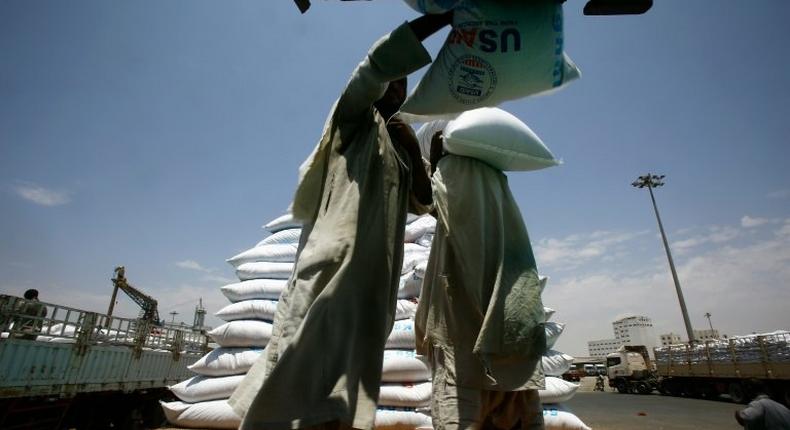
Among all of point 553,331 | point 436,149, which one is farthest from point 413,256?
point 436,149

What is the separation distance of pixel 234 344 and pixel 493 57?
3.85 metres

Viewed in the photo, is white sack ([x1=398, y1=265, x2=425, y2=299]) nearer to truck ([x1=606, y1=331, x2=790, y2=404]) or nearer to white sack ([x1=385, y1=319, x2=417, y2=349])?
white sack ([x1=385, y1=319, x2=417, y2=349])

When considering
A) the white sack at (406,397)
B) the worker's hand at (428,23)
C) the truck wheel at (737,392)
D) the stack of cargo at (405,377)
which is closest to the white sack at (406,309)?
the stack of cargo at (405,377)

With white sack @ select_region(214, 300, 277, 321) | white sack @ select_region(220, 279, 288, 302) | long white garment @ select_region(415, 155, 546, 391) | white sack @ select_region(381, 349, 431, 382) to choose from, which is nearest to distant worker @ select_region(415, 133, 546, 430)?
long white garment @ select_region(415, 155, 546, 391)

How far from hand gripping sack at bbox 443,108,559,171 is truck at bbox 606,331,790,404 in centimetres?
691

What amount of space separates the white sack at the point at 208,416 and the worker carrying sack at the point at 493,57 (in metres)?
3.43

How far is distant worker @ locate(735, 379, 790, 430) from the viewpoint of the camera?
3432 mm

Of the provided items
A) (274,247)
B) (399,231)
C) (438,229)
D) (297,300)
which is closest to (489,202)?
(438,229)

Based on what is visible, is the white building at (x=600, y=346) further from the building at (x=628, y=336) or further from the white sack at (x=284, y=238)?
the white sack at (x=284, y=238)

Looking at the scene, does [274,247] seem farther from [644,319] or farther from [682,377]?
[644,319]

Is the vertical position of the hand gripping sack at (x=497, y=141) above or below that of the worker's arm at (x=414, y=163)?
above

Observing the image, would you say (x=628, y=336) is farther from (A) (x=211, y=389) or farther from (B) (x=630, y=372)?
(A) (x=211, y=389)

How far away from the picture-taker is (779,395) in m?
9.20

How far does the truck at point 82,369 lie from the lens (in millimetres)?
3363
